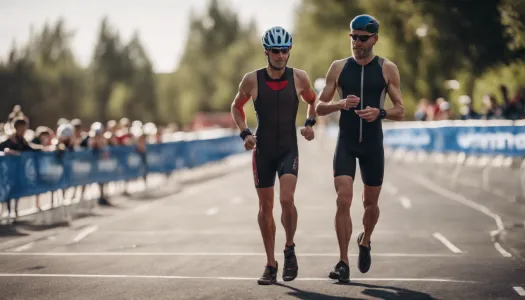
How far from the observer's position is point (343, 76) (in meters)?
9.35

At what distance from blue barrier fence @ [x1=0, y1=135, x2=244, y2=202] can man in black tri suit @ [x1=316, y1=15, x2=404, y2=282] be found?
8.64m

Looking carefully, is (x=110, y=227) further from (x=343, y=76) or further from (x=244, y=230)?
(x=343, y=76)

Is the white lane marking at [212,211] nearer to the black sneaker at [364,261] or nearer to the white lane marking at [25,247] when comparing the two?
the white lane marking at [25,247]

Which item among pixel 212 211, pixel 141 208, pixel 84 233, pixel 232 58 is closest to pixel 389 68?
pixel 84 233

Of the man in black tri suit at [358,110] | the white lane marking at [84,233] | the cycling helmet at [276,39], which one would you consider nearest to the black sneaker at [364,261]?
the man in black tri suit at [358,110]

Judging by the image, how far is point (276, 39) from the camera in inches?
359

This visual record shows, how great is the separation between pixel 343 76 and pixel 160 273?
2.83m

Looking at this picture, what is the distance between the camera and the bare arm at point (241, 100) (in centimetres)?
935

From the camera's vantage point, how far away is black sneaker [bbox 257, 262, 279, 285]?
9.23 metres

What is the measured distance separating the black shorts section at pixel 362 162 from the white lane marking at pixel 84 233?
5497 millimetres

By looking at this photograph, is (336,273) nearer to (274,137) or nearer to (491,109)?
(274,137)

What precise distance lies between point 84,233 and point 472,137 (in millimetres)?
15747

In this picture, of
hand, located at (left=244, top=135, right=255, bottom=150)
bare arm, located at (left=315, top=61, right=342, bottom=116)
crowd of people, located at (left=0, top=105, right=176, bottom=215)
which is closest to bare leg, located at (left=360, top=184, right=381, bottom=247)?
bare arm, located at (left=315, top=61, right=342, bottom=116)

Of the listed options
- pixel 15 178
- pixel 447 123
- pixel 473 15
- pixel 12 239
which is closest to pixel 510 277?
pixel 12 239
